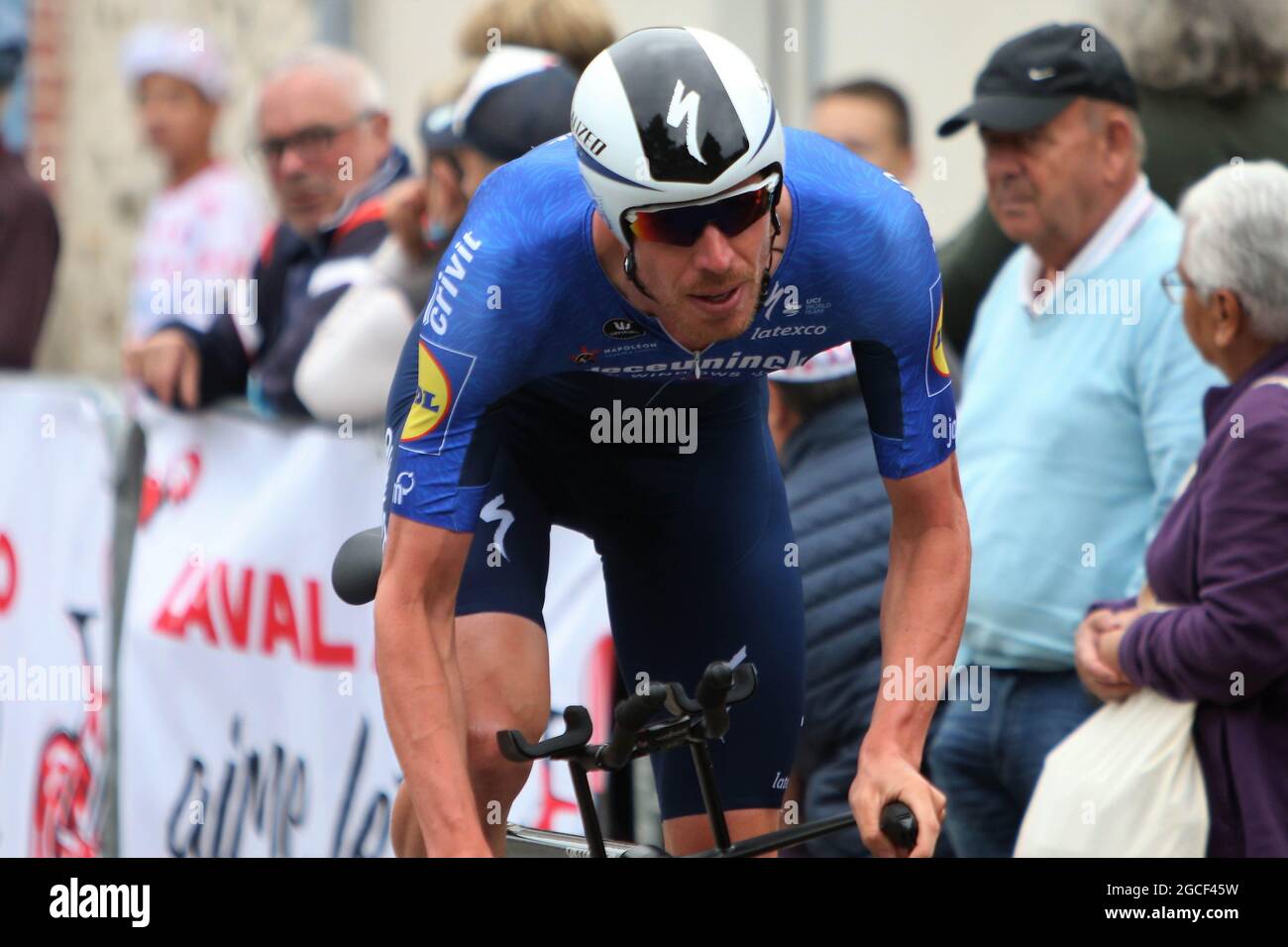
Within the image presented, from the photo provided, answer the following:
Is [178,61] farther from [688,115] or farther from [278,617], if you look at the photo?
[688,115]

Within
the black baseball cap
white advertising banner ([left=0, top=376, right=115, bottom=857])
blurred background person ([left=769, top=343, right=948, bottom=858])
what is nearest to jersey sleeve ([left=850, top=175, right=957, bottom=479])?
blurred background person ([left=769, top=343, right=948, bottom=858])

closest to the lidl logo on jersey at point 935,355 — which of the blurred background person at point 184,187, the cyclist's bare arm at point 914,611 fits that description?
the cyclist's bare arm at point 914,611

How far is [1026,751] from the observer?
16.9 ft

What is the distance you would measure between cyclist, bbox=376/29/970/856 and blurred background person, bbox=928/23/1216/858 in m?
0.97

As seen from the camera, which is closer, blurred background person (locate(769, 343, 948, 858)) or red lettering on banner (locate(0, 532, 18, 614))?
blurred background person (locate(769, 343, 948, 858))

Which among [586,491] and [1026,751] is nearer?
[586,491]

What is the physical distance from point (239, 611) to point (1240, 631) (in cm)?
319

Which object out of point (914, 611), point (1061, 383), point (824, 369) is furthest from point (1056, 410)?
point (914, 611)

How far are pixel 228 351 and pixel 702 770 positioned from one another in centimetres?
355

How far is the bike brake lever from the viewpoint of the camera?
3355 mm

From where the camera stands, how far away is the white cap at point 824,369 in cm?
536

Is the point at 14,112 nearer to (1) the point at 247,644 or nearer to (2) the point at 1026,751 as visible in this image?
(1) the point at 247,644

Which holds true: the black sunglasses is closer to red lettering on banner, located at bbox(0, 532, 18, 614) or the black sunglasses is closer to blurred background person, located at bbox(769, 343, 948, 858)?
blurred background person, located at bbox(769, 343, 948, 858)
